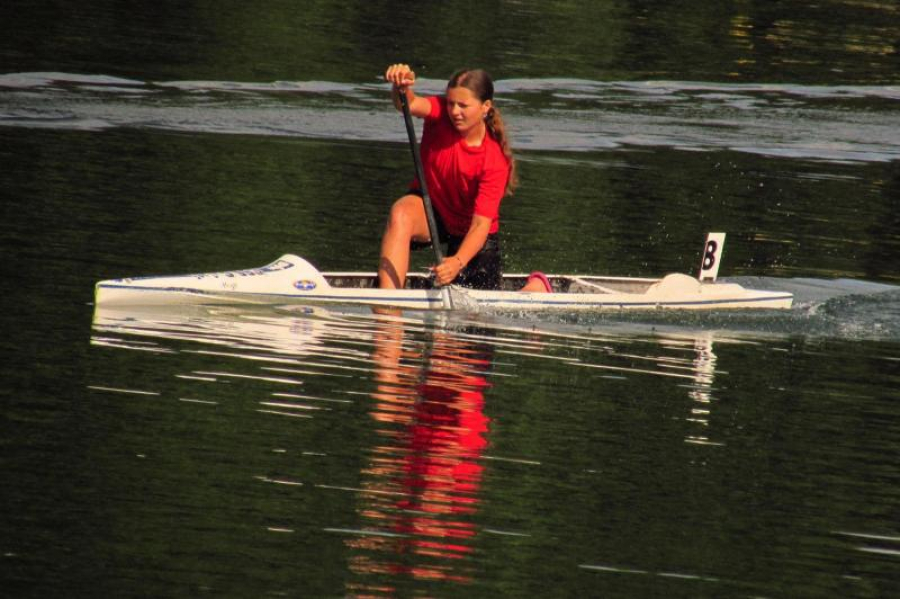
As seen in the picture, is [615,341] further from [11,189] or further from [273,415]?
[11,189]

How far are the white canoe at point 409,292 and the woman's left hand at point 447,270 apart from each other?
0.22 meters

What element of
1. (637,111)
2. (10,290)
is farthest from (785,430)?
(637,111)

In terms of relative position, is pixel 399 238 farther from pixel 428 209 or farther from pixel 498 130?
pixel 498 130

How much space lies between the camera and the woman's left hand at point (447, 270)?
11.3 metres

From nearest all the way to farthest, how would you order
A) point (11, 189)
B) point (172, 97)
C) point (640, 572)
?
point (640, 572), point (11, 189), point (172, 97)

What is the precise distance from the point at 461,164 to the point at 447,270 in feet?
2.23

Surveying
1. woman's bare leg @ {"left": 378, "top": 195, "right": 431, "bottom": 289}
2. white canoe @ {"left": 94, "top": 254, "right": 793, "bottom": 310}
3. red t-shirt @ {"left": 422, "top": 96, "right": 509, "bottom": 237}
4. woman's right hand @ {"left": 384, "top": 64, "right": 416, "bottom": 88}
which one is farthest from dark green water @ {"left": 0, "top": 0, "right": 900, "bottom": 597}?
woman's right hand @ {"left": 384, "top": 64, "right": 416, "bottom": 88}

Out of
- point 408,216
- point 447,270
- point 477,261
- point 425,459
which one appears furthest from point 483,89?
point 425,459

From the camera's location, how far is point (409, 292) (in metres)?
11.5

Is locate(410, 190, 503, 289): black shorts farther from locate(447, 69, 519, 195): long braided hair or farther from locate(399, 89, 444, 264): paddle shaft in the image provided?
locate(447, 69, 519, 195): long braided hair

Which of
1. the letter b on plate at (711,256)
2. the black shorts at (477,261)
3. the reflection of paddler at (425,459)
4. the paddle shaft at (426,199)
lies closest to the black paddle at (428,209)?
the paddle shaft at (426,199)

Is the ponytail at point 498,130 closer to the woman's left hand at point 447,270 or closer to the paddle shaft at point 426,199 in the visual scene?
the paddle shaft at point 426,199

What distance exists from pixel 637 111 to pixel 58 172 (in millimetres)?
10817

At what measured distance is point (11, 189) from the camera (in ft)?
49.7
